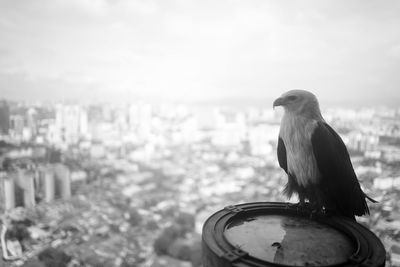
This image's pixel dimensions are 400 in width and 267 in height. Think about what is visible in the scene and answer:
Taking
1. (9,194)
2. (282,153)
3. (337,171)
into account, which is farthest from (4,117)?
Answer: (337,171)

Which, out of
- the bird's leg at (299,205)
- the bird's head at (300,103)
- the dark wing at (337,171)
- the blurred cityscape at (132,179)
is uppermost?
the bird's head at (300,103)

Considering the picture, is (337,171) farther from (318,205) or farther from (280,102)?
(280,102)

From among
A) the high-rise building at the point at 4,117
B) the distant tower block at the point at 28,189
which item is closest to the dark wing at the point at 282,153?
the distant tower block at the point at 28,189

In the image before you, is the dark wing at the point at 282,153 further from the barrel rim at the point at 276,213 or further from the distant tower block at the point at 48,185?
the distant tower block at the point at 48,185

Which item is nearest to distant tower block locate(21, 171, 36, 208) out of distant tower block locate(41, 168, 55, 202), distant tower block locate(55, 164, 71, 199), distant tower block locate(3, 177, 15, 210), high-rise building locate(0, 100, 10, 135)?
distant tower block locate(3, 177, 15, 210)

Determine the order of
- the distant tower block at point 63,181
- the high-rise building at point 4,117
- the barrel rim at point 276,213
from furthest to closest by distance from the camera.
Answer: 1. the distant tower block at point 63,181
2. the high-rise building at point 4,117
3. the barrel rim at point 276,213

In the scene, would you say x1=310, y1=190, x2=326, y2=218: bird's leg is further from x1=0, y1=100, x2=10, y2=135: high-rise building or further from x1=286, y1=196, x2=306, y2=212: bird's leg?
x1=0, y1=100, x2=10, y2=135: high-rise building

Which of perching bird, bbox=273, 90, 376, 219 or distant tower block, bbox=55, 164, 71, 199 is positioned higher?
perching bird, bbox=273, 90, 376, 219

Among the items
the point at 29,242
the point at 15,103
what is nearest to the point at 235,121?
the point at 15,103
